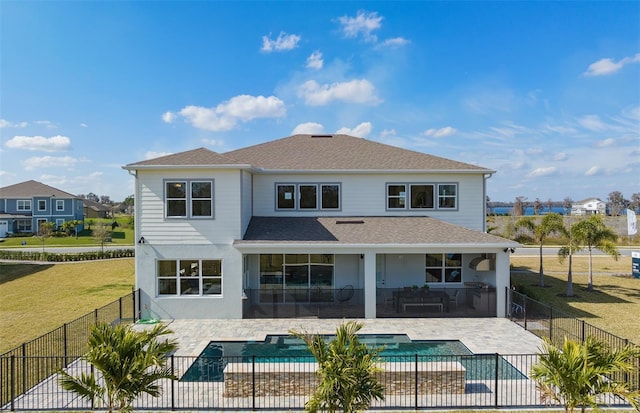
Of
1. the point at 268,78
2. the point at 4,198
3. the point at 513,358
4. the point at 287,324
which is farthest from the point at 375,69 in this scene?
the point at 4,198

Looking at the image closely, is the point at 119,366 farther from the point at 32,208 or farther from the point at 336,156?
the point at 32,208

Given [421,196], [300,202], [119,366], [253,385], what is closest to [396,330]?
[253,385]

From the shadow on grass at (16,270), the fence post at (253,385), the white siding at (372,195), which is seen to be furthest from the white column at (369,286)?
the shadow on grass at (16,270)

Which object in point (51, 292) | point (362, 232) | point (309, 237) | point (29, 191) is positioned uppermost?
point (29, 191)

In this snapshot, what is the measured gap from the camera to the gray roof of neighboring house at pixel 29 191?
53.2 metres

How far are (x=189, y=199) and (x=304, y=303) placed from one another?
6358 mm

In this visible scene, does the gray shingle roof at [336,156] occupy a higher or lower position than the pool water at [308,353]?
higher

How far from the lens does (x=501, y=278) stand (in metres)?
14.8

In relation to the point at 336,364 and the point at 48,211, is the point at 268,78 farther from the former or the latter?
the point at 48,211

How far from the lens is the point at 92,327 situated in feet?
22.7

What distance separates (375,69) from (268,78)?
259 inches

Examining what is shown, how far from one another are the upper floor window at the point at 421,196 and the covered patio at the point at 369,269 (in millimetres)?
821

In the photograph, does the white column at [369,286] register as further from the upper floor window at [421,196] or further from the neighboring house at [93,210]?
the neighboring house at [93,210]

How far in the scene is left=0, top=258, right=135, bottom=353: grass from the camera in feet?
47.8
